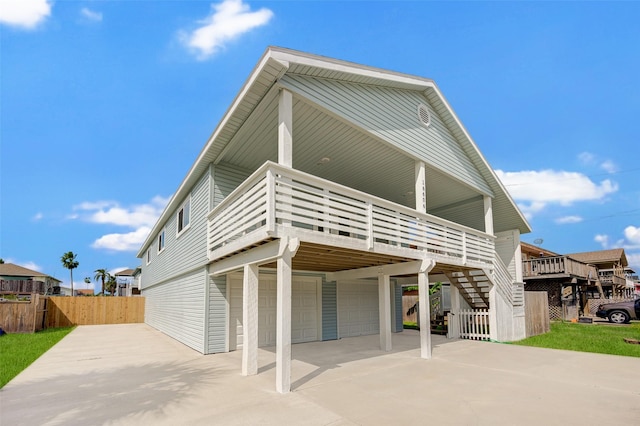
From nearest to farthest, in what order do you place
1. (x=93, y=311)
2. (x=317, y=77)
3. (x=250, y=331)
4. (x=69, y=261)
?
(x=250, y=331) < (x=317, y=77) < (x=93, y=311) < (x=69, y=261)

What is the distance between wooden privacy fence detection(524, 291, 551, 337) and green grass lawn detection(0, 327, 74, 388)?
15.4m

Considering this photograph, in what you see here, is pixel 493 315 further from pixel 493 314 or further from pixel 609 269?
pixel 609 269

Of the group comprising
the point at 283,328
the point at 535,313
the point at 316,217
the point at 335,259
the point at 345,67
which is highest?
the point at 345,67

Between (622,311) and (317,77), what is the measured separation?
2039 centimetres

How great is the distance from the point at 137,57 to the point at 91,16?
63.8 inches

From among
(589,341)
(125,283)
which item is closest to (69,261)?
(125,283)

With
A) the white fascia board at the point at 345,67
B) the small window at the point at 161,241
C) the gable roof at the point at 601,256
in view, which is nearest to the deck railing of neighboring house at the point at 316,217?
the white fascia board at the point at 345,67

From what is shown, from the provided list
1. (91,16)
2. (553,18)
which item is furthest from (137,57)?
(553,18)

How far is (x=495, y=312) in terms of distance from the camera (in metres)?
11.9

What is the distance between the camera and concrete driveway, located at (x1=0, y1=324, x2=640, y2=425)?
4664 mm

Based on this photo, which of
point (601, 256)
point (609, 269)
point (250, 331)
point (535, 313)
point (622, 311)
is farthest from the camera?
point (601, 256)

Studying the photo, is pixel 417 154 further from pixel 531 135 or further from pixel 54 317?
pixel 54 317

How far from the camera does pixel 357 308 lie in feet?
43.9

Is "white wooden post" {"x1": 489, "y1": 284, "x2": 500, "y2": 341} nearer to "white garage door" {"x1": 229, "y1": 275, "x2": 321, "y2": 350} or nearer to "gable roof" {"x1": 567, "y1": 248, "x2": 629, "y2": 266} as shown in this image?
"white garage door" {"x1": 229, "y1": 275, "x2": 321, "y2": 350}
